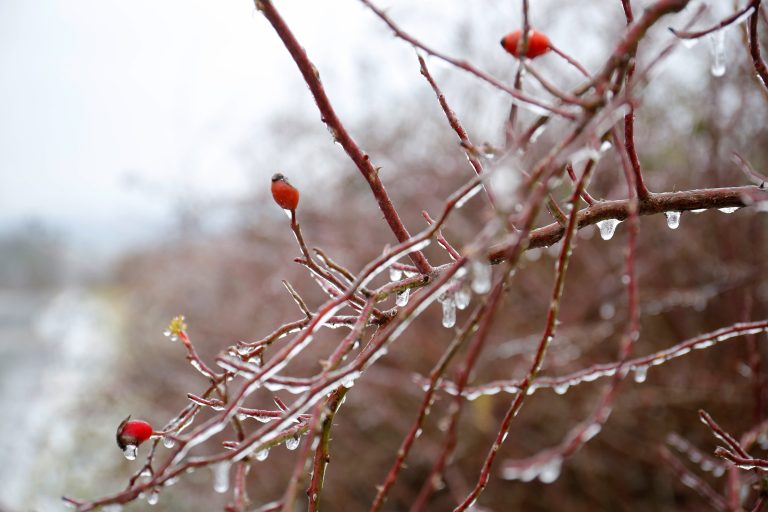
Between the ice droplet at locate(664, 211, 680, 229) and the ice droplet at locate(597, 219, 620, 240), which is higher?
the ice droplet at locate(597, 219, 620, 240)

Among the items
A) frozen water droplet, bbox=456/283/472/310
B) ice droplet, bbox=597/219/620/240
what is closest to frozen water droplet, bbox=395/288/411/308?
frozen water droplet, bbox=456/283/472/310

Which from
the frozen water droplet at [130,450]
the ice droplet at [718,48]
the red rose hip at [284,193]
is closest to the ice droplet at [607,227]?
the ice droplet at [718,48]

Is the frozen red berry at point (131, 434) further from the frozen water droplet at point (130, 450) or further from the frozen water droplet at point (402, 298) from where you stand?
the frozen water droplet at point (402, 298)

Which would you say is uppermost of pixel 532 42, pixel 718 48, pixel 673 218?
pixel 532 42

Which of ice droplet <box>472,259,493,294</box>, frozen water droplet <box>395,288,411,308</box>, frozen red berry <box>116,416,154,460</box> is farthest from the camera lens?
frozen water droplet <box>395,288,411,308</box>

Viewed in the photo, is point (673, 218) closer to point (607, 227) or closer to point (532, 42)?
point (607, 227)

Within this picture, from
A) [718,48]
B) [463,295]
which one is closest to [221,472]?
[463,295]

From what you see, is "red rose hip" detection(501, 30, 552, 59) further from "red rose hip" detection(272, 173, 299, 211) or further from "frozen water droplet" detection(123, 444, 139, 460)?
"frozen water droplet" detection(123, 444, 139, 460)

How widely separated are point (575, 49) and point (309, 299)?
7.89 ft

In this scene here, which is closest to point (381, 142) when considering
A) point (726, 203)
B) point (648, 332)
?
point (648, 332)

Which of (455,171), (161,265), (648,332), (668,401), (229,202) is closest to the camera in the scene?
(668,401)

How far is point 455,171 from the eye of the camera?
152 inches

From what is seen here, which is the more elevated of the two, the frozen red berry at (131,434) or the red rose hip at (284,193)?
the red rose hip at (284,193)

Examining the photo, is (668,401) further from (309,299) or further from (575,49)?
(309,299)
